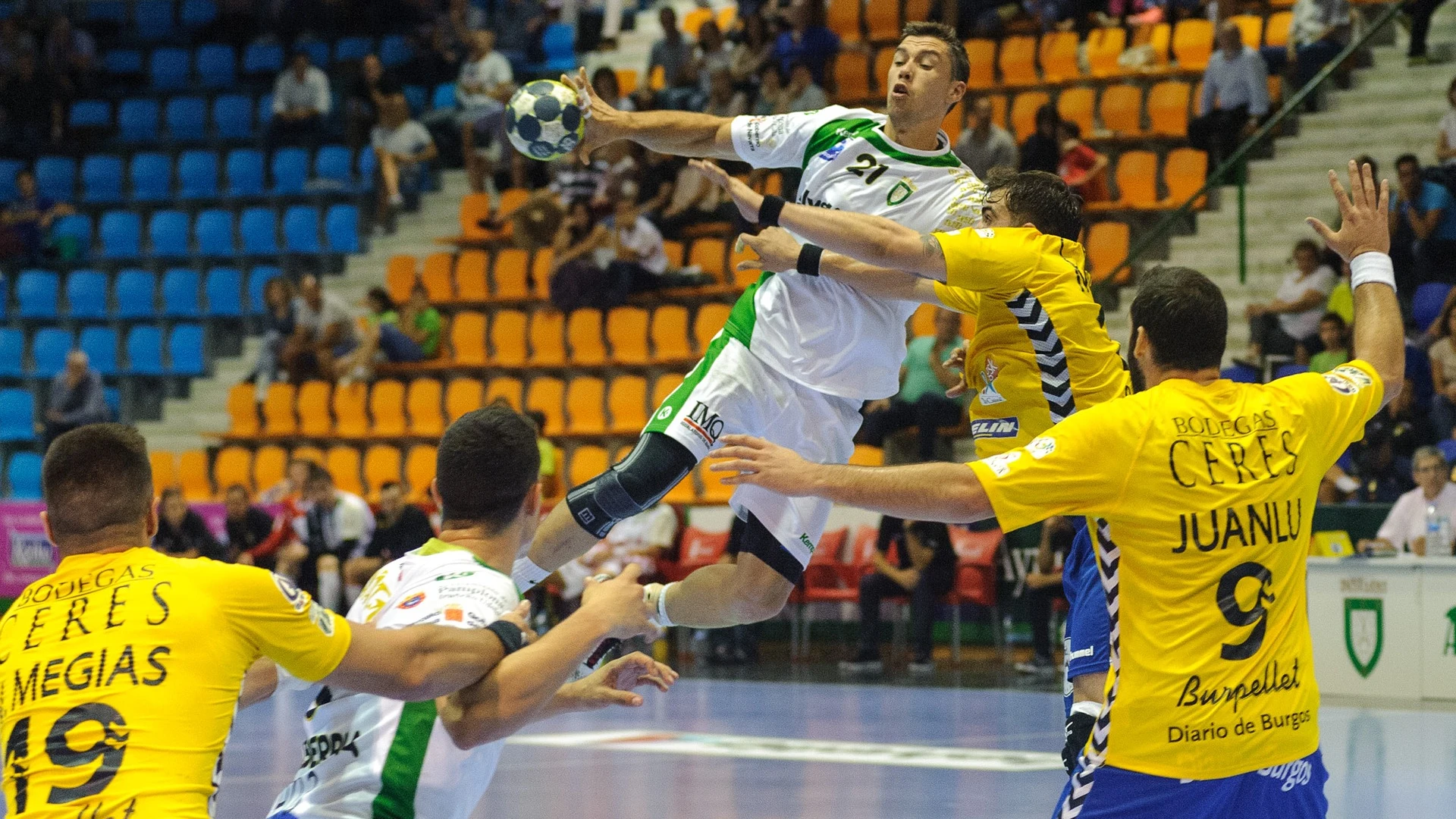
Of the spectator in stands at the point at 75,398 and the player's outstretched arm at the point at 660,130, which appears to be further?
the spectator in stands at the point at 75,398

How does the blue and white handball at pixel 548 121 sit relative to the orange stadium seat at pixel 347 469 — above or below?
above

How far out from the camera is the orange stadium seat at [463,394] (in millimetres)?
18891

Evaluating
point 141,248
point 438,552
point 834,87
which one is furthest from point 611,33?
point 438,552

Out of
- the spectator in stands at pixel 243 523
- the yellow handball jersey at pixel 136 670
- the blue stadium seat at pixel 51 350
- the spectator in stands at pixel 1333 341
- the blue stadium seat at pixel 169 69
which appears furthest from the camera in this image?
the blue stadium seat at pixel 169 69

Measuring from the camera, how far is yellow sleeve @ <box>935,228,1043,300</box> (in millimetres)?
5730

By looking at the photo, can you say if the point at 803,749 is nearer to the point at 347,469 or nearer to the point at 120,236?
the point at 347,469

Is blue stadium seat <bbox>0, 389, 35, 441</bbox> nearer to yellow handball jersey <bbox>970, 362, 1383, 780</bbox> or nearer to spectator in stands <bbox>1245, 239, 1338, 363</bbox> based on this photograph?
spectator in stands <bbox>1245, 239, 1338, 363</bbox>

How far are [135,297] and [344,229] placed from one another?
9.49ft

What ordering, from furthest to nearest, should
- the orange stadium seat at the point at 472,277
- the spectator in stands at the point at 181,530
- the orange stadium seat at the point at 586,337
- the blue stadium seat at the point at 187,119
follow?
the blue stadium seat at the point at 187,119 < the orange stadium seat at the point at 472,277 < the orange stadium seat at the point at 586,337 < the spectator in stands at the point at 181,530

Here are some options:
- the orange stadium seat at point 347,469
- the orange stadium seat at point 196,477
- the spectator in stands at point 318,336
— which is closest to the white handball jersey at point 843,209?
the orange stadium seat at point 347,469

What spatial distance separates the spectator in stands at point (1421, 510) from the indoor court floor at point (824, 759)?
45.6 inches

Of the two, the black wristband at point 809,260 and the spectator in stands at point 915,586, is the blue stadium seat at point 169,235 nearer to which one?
the spectator in stands at point 915,586

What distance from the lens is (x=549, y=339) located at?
62.3 feet

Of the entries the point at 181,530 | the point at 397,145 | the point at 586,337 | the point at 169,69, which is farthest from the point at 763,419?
the point at 169,69
